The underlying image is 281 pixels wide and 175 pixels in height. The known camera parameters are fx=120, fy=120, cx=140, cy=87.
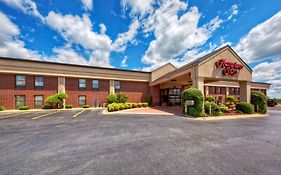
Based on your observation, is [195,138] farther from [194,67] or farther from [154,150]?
[194,67]

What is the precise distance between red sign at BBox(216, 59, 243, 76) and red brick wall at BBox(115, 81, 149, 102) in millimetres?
13936

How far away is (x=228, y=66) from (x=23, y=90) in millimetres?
28741

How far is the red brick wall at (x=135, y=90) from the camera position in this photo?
77.7ft

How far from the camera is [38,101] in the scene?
18938mm

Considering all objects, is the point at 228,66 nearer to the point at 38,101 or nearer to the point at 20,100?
the point at 38,101

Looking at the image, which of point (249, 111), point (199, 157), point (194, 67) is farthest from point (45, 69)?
point (249, 111)

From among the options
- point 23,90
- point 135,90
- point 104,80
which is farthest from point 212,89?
point 23,90

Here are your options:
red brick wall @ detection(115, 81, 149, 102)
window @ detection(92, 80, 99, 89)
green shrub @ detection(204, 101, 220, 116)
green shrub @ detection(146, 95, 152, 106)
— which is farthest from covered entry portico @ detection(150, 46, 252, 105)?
window @ detection(92, 80, 99, 89)

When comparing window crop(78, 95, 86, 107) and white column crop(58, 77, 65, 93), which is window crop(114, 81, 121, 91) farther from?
white column crop(58, 77, 65, 93)

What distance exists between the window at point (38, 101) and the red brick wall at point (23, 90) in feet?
1.16

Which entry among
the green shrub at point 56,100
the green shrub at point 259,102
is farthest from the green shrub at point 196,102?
the green shrub at point 56,100

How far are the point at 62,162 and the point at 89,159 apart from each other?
0.78 metres

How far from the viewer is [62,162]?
12.2 feet

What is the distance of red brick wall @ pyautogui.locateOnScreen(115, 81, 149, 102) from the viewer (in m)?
23.7
